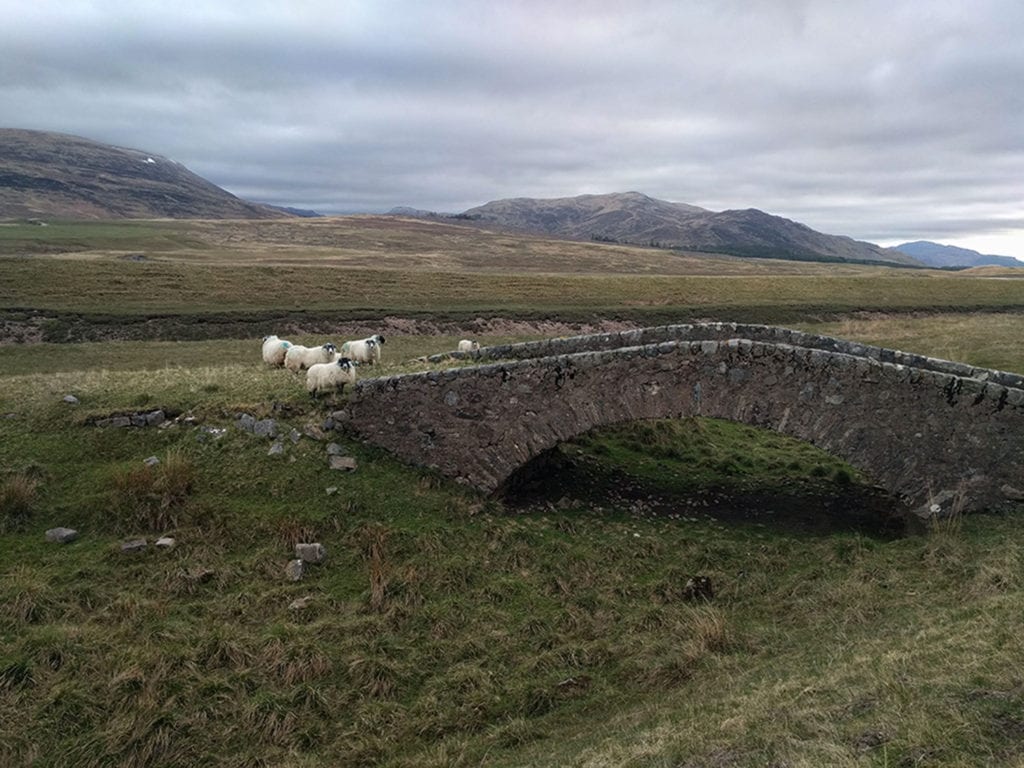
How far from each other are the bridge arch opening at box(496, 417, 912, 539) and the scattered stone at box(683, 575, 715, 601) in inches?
99.6

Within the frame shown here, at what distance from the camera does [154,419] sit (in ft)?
41.4

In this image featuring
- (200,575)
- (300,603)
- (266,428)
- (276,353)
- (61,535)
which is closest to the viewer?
(300,603)

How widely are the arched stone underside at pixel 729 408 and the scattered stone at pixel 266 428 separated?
4.53ft

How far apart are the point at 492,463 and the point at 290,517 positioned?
3755 mm

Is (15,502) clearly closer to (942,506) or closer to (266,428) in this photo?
(266,428)

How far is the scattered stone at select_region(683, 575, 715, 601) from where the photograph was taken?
33.8 ft

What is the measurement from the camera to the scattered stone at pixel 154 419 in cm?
1257

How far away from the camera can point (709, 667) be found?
27.2ft

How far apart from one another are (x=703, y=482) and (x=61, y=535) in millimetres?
11897

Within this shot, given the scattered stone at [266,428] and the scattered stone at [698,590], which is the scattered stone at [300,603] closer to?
the scattered stone at [266,428]

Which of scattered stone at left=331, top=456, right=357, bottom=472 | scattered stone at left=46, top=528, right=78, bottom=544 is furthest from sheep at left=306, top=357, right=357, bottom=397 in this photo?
scattered stone at left=46, top=528, right=78, bottom=544

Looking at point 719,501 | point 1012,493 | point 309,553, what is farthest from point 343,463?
point 1012,493

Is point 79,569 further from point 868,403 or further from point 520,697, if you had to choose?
point 868,403

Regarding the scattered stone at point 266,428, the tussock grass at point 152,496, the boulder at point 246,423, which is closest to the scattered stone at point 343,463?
the scattered stone at point 266,428
